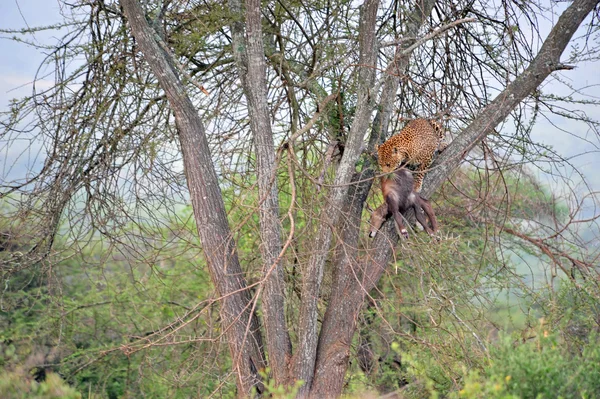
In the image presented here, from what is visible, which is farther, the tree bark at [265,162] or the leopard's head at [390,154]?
the leopard's head at [390,154]

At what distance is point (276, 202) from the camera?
4434 mm

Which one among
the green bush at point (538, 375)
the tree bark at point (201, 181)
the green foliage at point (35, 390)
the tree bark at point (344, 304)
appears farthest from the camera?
the tree bark at point (344, 304)

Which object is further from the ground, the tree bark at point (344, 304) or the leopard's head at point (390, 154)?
the leopard's head at point (390, 154)

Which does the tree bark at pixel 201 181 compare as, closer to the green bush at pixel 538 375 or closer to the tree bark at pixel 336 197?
the tree bark at pixel 336 197

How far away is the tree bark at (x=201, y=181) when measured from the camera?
4.57 meters

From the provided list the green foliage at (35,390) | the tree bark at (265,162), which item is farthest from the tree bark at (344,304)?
the green foliage at (35,390)

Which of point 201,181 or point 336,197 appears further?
point 201,181

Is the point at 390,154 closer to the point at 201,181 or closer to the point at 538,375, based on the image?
the point at 201,181

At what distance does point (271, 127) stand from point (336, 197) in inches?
31.8

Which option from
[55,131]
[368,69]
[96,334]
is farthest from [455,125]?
[96,334]

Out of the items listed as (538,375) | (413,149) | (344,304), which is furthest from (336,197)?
(538,375)

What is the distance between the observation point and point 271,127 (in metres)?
4.83

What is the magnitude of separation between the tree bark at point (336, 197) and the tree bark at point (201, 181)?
380 mm

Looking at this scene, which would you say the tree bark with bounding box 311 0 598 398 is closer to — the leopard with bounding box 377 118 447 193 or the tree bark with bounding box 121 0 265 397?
the leopard with bounding box 377 118 447 193
